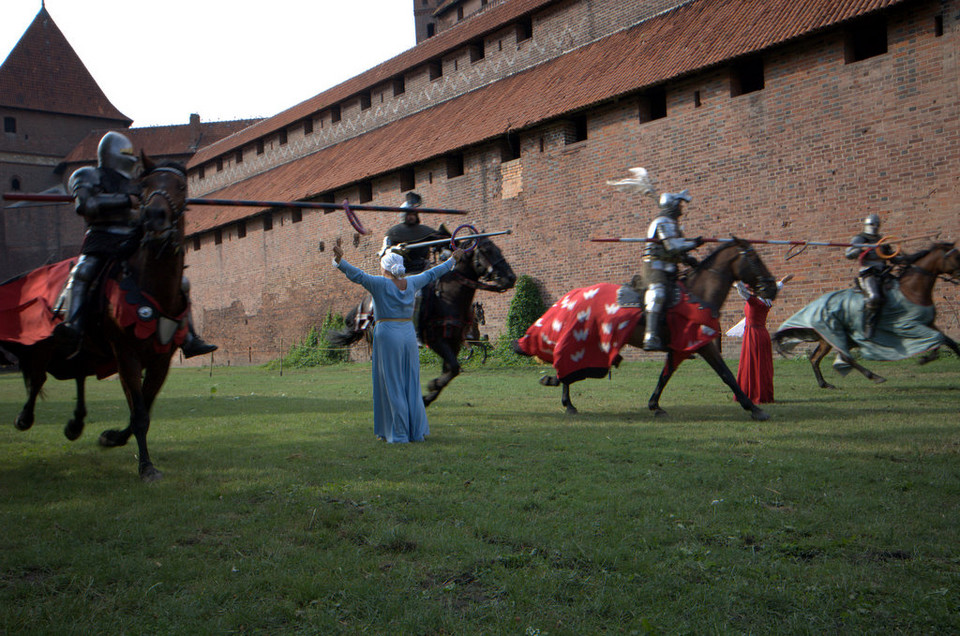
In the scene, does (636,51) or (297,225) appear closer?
(636,51)

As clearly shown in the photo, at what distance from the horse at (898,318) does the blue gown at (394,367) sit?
6322 millimetres

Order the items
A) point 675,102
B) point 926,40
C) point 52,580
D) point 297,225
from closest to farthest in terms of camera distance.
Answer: point 52,580
point 926,40
point 675,102
point 297,225

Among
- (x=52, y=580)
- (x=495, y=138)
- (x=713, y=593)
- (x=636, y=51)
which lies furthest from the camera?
(x=495, y=138)

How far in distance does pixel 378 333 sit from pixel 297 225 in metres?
24.7

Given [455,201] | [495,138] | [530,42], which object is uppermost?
[530,42]

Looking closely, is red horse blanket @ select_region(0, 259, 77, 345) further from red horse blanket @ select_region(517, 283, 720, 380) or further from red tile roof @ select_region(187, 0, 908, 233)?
red tile roof @ select_region(187, 0, 908, 233)

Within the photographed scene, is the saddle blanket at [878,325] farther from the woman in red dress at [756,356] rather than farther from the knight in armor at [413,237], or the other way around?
the knight in armor at [413,237]

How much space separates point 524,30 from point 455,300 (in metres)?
20.1

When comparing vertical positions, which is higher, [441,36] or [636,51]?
[441,36]

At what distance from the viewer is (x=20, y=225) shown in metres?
47.0

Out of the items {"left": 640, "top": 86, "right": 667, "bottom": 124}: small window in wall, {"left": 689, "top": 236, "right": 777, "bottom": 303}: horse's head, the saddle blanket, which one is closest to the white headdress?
{"left": 689, "top": 236, "right": 777, "bottom": 303}: horse's head

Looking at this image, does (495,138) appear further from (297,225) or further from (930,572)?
(930,572)

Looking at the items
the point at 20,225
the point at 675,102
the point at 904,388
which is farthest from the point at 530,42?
the point at 20,225

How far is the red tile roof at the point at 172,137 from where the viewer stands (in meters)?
48.2
